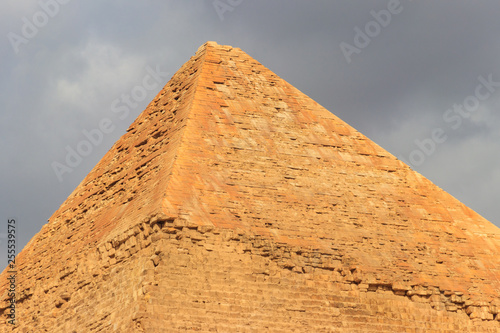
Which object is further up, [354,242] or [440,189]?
[440,189]

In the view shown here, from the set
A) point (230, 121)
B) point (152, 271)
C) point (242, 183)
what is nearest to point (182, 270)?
point (152, 271)

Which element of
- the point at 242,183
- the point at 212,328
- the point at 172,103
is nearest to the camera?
the point at 212,328

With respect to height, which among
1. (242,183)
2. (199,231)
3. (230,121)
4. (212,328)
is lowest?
(212,328)

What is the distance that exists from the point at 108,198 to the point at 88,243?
1772 millimetres

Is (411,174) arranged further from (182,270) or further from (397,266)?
(182,270)

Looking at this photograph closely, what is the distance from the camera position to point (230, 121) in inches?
1156

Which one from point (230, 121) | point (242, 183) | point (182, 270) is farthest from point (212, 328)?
point (230, 121)

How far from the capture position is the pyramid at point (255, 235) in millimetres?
25750

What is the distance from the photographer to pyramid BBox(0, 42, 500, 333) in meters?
25.8

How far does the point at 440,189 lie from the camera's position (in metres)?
30.4

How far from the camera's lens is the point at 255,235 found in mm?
26625

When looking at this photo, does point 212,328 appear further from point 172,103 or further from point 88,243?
point 172,103

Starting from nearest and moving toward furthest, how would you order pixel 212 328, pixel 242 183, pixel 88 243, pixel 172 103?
pixel 212 328 → pixel 242 183 → pixel 88 243 → pixel 172 103

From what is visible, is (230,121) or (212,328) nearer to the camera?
(212,328)
